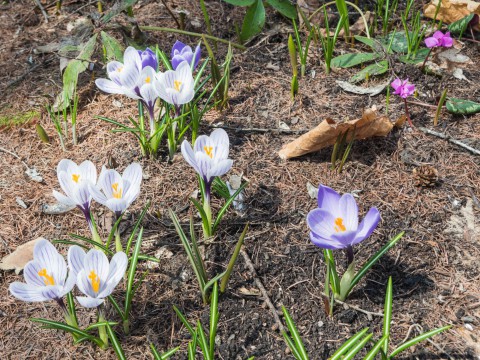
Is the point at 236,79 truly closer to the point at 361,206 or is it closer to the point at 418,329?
the point at 361,206

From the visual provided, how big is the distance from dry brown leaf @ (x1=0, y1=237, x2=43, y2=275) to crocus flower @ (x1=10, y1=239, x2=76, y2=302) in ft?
1.44

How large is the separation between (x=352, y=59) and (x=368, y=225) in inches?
57.8

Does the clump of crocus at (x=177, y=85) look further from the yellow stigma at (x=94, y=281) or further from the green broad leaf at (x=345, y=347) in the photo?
the green broad leaf at (x=345, y=347)

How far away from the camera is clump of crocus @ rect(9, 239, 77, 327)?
1.64 m

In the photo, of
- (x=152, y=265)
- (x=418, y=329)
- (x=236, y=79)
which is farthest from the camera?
(x=236, y=79)

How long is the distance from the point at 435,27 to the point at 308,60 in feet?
2.67

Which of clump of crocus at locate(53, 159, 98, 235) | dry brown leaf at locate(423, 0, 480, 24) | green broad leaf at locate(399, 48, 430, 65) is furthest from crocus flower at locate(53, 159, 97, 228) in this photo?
dry brown leaf at locate(423, 0, 480, 24)

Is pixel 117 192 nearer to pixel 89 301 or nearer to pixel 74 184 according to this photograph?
pixel 74 184

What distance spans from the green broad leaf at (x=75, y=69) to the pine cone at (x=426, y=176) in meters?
1.62

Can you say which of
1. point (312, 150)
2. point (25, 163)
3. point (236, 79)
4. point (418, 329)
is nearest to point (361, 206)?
point (312, 150)

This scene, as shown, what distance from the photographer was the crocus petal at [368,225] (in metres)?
1.69

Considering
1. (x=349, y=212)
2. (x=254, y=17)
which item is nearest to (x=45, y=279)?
(x=349, y=212)

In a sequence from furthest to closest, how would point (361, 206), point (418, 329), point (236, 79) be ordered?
point (236, 79)
point (361, 206)
point (418, 329)

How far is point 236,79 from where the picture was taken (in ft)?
9.77
